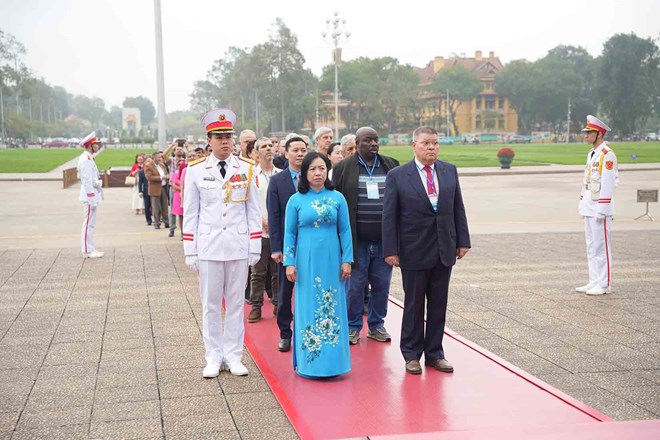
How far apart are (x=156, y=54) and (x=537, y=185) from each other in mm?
15240

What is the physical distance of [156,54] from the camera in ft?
71.9

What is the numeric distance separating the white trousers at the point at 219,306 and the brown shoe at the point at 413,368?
1.34m

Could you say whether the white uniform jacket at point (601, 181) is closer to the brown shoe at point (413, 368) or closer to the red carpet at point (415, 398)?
the red carpet at point (415, 398)

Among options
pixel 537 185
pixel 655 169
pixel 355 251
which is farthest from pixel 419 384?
pixel 655 169

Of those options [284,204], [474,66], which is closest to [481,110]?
[474,66]

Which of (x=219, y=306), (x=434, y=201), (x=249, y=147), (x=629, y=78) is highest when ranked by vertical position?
(x=629, y=78)

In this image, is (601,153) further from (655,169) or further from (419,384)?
(655,169)

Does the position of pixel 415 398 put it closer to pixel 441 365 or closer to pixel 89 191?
pixel 441 365

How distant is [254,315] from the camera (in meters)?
7.53

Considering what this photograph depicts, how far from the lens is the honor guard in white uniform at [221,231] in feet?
18.2

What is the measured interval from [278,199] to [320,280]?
3.78ft

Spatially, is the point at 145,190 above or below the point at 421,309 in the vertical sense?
above

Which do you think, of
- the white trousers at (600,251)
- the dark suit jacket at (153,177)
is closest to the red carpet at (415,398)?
the white trousers at (600,251)

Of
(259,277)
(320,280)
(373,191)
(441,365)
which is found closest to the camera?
(320,280)
